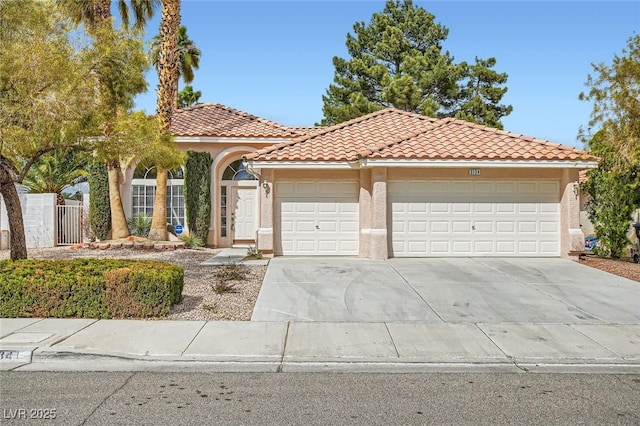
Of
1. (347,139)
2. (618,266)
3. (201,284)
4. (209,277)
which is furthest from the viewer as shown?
(347,139)

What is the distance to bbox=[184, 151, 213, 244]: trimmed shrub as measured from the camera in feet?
57.8

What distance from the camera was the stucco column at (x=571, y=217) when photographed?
14.0 m

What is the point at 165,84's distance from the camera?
16797mm

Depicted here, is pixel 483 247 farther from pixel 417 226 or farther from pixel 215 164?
pixel 215 164

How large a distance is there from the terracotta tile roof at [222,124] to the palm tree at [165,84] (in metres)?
1.12

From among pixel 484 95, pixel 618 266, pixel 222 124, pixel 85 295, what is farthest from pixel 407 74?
pixel 85 295

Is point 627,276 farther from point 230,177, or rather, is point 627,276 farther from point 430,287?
point 230,177

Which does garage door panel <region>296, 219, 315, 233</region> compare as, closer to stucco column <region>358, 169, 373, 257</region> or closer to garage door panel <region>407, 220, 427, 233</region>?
stucco column <region>358, 169, 373, 257</region>

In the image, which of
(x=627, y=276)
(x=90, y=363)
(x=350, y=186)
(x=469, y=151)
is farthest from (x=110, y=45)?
(x=627, y=276)

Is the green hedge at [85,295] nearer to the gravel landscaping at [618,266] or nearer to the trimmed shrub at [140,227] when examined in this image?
the trimmed shrub at [140,227]

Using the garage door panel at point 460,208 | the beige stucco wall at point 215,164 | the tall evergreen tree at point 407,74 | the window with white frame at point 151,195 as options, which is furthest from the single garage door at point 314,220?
the tall evergreen tree at point 407,74

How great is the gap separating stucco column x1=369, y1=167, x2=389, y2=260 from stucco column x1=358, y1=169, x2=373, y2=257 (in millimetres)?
262

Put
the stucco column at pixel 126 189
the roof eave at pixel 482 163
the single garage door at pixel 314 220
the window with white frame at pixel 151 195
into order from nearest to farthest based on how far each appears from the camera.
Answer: the roof eave at pixel 482 163 → the single garage door at pixel 314 220 → the stucco column at pixel 126 189 → the window with white frame at pixel 151 195

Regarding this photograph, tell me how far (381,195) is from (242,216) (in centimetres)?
657
